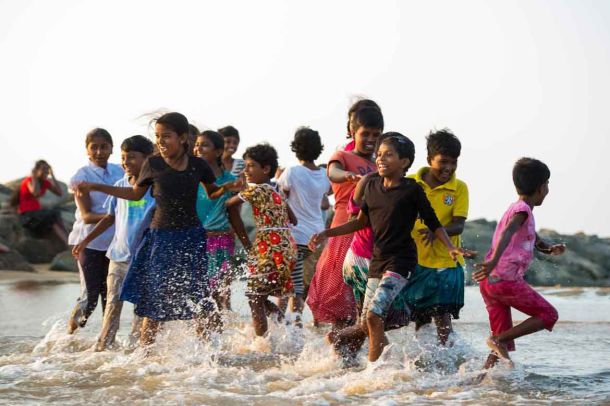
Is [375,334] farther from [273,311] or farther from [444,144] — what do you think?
[273,311]

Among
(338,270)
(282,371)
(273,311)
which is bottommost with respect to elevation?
(282,371)

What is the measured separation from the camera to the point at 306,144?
24.9 ft

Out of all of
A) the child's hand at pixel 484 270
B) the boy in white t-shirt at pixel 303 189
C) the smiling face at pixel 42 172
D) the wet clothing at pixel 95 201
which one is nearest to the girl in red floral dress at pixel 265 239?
the boy in white t-shirt at pixel 303 189

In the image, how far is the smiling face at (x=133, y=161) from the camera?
6715mm

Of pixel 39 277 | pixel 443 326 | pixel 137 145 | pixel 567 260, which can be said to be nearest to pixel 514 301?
pixel 443 326

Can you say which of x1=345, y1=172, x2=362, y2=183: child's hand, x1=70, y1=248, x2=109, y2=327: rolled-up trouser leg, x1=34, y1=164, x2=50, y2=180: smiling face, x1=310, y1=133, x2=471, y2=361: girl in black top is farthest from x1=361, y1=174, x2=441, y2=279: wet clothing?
x1=34, y1=164, x2=50, y2=180: smiling face

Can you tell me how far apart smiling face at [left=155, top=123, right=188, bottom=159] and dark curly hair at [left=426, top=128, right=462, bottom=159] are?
5.64 feet

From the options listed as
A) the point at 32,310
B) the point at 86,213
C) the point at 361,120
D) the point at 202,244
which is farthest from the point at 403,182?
the point at 32,310

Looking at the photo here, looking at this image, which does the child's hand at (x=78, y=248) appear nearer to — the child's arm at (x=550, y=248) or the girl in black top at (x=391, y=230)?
the girl in black top at (x=391, y=230)

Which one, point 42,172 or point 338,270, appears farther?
point 42,172

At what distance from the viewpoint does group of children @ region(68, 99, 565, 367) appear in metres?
5.66

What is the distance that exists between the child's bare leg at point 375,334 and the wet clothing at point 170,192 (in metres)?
1.47

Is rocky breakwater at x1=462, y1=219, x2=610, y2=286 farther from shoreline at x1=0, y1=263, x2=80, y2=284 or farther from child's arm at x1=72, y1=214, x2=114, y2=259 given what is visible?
child's arm at x1=72, y1=214, x2=114, y2=259

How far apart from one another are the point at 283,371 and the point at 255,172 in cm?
173
